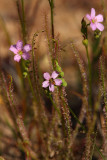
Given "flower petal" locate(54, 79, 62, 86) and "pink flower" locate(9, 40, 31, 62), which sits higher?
"pink flower" locate(9, 40, 31, 62)

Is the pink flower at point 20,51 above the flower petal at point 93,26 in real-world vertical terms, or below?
below

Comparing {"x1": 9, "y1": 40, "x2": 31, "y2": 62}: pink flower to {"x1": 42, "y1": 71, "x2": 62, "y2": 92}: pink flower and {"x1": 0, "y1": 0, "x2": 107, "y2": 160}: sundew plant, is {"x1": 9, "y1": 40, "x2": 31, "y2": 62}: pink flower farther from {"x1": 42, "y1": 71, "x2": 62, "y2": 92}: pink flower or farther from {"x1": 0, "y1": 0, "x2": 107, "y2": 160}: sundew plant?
{"x1": 42, "y1": 71, "x2": 62, "y2": 92}: pink flower

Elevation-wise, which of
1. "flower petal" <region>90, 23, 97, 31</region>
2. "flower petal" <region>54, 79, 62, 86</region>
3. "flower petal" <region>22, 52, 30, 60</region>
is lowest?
"flower petal" <region>54, 79, 62, 86</region>

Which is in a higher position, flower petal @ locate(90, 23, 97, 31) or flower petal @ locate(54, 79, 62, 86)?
flower petal @ locate(90, 23, 97, 31)

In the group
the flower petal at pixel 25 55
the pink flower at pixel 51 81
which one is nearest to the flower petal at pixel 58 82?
the pink flower at pixel 51 81

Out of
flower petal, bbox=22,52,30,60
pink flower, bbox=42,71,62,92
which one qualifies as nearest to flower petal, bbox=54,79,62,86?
pink flower, bbox=42,71,62,92

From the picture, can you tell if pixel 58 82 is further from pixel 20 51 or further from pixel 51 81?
pixel 20 51

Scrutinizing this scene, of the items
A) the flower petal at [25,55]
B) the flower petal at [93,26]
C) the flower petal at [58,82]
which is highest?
the flower petal at [93,26]

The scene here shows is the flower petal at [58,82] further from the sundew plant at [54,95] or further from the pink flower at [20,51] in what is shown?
the pink flower at [20,51]

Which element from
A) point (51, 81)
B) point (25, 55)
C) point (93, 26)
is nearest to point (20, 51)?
point (25, 55)

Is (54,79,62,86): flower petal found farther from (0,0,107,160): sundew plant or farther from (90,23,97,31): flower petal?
(90,23,97,31): flower petal

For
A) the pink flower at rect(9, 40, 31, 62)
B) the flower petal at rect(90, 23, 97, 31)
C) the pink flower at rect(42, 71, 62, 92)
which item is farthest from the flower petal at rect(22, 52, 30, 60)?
the flower petal at rect(90, 23, 97, 31)
